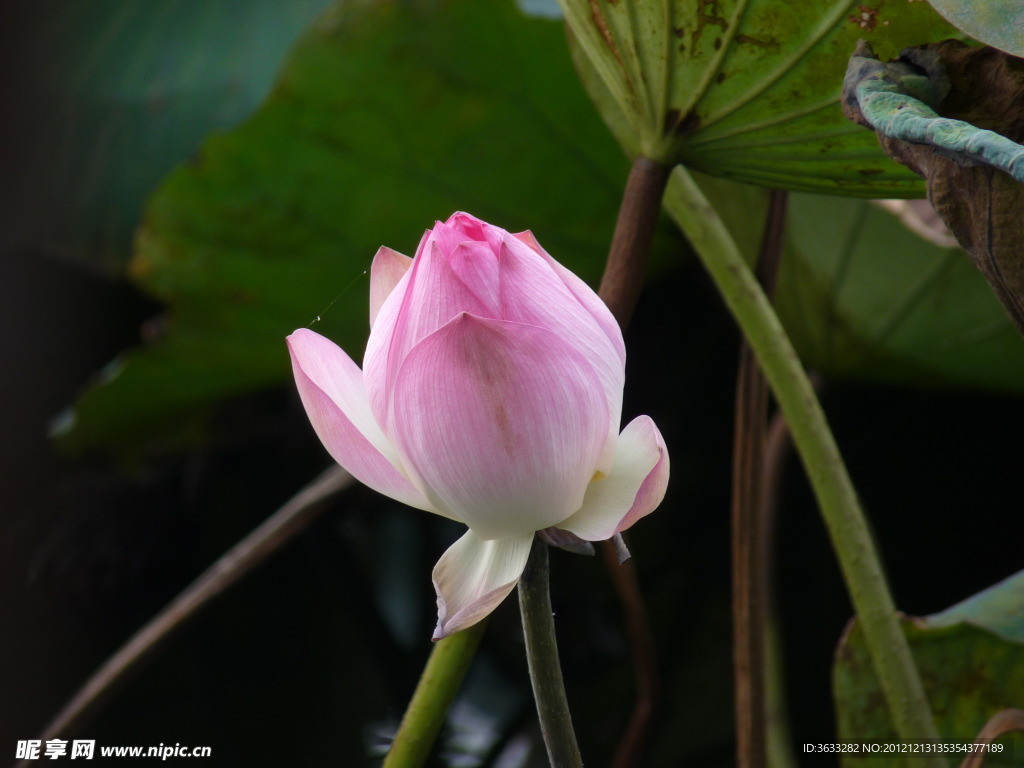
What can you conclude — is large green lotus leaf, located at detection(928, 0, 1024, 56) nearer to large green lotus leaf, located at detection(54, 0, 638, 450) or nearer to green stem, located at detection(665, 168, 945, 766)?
green stem, located at detection(665, 168, 945, 766)

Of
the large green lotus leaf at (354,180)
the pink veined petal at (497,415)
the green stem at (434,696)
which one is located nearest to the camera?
the pink veined petal at (497,415)

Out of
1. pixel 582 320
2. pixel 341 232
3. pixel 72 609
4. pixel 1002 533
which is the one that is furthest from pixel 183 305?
pixel 1002 533

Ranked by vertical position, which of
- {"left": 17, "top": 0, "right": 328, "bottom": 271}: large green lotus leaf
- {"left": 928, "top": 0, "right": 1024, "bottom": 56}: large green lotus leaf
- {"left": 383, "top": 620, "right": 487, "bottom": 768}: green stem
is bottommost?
{"left": 383, "top": 620, "right": 487, "bottom": 768}: green stem

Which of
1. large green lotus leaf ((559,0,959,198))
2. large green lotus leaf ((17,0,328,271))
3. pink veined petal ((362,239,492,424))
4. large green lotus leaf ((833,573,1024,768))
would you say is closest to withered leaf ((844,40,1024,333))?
large green lotus leaf ((559,0,959,198))

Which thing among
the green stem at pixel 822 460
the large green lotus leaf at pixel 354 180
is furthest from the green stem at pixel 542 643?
the large green lotus leaf at pixel 354 180

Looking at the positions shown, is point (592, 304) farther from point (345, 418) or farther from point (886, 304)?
point (886, 304)

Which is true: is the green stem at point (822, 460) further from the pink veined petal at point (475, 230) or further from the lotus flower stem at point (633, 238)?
the pink veined petal at point (475, 230)

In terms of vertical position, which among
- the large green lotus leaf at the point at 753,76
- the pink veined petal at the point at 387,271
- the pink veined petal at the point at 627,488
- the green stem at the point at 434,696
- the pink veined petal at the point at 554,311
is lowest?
the green stem at the point at 434,696

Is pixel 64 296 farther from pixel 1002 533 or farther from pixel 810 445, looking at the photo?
pixel 1002 533
